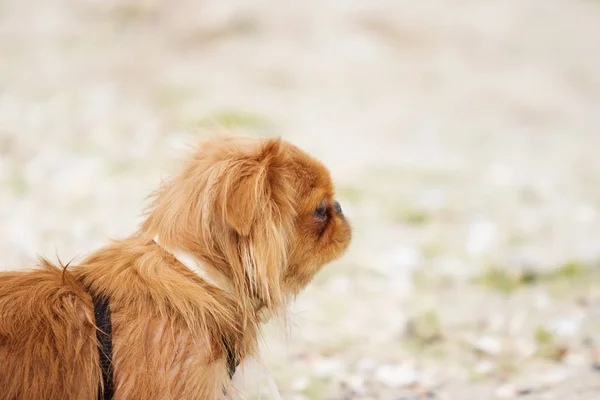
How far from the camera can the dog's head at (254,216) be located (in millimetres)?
2734

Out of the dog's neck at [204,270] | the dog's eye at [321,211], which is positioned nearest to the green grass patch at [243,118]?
the dog's eye at [321,211]

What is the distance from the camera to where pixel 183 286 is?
2670mm

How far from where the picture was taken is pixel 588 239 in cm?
611

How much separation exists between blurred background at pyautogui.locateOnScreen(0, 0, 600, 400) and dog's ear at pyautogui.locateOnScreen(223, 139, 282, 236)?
21.5 inches

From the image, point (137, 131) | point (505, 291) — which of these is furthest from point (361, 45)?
point (505, 291)

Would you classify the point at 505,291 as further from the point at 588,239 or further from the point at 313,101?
the point at 313,101

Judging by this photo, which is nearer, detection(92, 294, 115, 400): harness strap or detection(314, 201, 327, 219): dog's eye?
detection(92, 294, 115, 400): harness strap

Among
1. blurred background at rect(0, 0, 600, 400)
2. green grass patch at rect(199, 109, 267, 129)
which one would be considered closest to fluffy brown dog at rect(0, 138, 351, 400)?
blurred background at rect(0, 0, 600, 400)

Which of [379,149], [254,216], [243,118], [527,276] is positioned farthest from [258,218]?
[243,118]

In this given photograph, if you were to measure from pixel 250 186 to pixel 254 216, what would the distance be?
5.0 inches

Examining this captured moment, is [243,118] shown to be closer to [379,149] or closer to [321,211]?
[379,149]

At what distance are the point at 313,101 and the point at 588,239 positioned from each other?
477cm

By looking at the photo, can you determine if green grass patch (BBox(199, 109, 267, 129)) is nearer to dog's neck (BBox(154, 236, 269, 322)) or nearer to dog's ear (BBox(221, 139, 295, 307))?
dog's ear (BBox(221, 139, 295, 307))

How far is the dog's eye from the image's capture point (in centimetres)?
310
